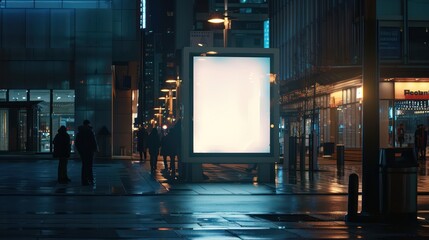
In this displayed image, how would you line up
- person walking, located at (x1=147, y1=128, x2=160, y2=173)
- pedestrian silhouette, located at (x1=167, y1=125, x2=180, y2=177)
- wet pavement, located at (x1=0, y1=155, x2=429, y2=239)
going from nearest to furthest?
wet pavement, located at (x1=0, y1=155, x2=429, y2=239), pedestrian silhouette, located at (x1=167, y1=125, x2=180, y2=177), person walking, located at (x1=147, y1=128, x2=160, y2=173)

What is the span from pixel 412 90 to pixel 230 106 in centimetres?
2414

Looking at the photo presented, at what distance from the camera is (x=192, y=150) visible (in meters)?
23.1

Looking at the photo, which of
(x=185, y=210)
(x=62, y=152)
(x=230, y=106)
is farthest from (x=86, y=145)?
(x=185, y=210)

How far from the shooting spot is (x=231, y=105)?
2352cm

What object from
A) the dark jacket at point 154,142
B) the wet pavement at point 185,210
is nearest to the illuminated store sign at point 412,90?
the wet pavement at point 185,210

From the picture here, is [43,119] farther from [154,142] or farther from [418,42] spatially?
[418,42]

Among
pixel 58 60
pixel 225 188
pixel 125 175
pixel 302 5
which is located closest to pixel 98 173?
pixel 125 175

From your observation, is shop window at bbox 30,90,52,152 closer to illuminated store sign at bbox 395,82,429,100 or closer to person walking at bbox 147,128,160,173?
person walking at bbox 147,128,160,173

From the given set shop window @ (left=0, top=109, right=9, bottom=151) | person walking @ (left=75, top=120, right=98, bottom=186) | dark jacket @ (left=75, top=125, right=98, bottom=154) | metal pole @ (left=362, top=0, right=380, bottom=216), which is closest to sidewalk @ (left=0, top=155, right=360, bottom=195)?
person walking @ (left=75, top=120, right=98, bottom=186)

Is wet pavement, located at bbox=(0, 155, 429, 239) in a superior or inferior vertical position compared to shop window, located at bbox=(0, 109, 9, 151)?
inferior

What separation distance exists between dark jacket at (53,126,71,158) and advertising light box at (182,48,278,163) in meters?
3.77

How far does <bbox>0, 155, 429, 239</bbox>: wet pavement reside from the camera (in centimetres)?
1184

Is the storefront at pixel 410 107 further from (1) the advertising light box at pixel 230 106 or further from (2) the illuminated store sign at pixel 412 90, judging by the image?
(1) the advertising light box at pixel 230 106

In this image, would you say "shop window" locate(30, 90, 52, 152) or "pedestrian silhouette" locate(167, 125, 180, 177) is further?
"shop window" locate(30, 90, 52, 152)
